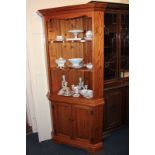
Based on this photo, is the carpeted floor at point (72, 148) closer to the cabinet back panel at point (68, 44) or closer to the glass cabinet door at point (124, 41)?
the glass cabinet door at point (124, 41)

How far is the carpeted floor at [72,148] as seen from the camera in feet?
8.71

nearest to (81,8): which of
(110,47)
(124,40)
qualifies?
(110,47)

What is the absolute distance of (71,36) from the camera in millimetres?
2834

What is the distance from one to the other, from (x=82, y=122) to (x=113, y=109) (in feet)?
2.08

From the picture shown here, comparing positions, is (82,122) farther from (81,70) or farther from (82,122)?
(81,70)

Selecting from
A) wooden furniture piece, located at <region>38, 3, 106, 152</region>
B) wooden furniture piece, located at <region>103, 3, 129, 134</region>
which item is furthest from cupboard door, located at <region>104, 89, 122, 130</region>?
wooden furniture piece, located at <region>38, 3, 106, 152</region>

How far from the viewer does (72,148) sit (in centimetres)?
276

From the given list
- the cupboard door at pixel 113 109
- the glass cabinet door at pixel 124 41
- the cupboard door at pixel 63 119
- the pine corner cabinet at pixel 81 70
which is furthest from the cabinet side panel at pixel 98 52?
the glass cabinet door at pixel 124 41

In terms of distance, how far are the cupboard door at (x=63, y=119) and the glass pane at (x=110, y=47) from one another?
76 cm

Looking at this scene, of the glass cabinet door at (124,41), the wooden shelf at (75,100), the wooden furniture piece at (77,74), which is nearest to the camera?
the wooden furniture piece at (77,74)

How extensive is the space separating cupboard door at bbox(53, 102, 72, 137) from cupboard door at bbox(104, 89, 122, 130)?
2.02 feet
